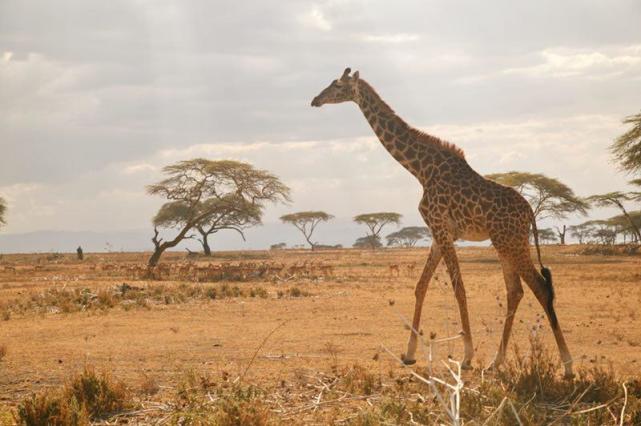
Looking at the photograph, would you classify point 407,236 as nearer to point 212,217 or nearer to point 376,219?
point 376,219

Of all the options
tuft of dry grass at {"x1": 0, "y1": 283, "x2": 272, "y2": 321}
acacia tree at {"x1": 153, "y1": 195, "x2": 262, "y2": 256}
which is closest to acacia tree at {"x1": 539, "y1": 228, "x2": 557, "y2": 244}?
acacia tree at {"x1": 153, "y1": 195, "x2": 262, "y2": 256}

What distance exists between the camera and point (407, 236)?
98812 mm

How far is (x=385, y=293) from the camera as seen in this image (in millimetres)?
20312

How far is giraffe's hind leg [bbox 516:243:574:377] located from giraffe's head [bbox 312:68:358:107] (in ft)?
11.1

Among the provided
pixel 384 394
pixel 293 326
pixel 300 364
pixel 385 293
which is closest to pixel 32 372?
pixel 300 364

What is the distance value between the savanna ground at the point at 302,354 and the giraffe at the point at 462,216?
1.44 feet

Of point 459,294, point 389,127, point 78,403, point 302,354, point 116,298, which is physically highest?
point 389,127

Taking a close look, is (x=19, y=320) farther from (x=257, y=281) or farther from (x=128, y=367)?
(x=257, y=281)

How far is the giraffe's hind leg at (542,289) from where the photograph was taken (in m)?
7.85

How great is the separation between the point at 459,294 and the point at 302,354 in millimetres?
2471

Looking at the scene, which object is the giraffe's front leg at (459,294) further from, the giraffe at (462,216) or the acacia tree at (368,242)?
the acacia tree at (368,242)

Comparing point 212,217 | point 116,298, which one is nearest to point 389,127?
point 116,298

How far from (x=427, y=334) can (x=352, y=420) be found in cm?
607

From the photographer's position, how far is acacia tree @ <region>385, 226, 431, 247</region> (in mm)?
97312
